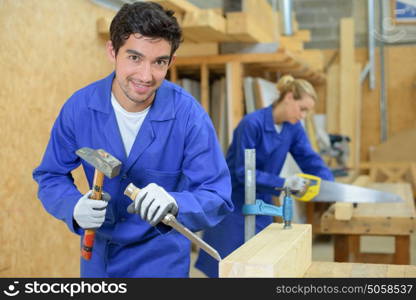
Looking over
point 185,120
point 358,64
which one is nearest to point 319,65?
point 358,64

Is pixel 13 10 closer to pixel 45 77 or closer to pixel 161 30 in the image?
pixel 45 77

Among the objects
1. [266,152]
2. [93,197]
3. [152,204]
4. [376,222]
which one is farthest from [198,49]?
[152,204]

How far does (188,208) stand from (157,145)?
339 mm

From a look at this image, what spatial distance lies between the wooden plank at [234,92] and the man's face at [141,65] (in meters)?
3.30

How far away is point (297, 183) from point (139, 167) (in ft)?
5.50

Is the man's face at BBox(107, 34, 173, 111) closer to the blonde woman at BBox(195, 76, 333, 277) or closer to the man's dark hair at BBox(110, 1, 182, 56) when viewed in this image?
the man's dark hair at BBox(110, 1, 182, 56)

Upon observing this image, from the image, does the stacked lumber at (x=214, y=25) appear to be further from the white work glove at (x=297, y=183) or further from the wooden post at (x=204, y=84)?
the white work glove at (x=297, y=183)

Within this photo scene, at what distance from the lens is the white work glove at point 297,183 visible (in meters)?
3.58

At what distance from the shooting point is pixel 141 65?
201cm

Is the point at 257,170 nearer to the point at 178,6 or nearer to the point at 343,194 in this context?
the point at 343,194

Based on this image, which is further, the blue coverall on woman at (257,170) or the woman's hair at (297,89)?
the woman's hair at (297,89)

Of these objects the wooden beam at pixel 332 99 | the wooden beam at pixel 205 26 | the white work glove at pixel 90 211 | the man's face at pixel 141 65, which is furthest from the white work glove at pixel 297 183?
the wooden beam at pixel 332 99

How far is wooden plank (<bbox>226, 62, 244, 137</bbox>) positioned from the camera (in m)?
5.34

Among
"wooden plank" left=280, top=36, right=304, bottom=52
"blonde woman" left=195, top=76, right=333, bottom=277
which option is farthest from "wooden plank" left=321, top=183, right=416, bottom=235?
"wooden plank" left=280, top=36, right=304, bottom=52
